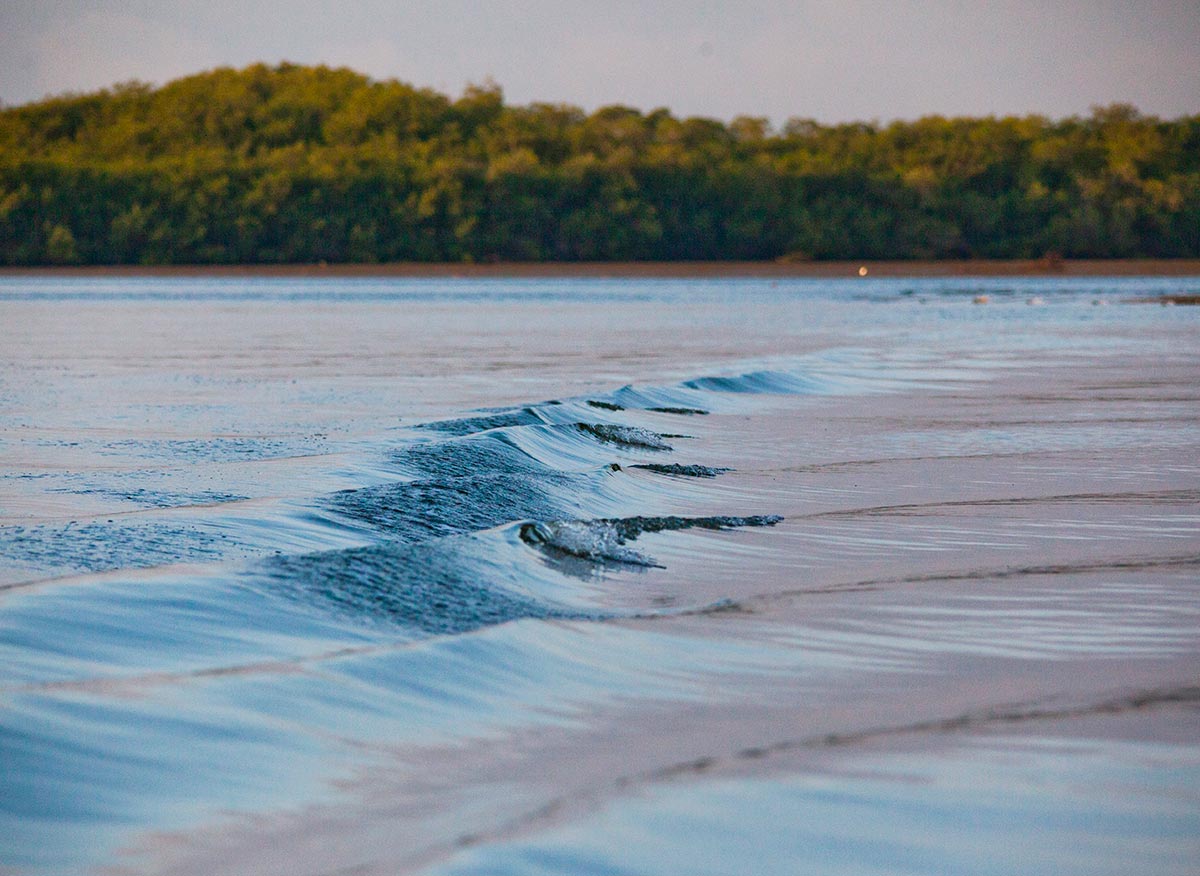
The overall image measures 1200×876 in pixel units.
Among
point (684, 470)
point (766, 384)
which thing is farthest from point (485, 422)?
point (766, 384)

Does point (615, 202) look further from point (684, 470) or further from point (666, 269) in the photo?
point (684, 470)

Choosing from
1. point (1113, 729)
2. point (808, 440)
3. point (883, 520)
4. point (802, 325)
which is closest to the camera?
point (1113, 729)

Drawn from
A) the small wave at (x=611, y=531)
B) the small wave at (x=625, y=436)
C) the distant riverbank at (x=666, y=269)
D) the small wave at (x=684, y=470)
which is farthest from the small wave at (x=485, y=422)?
the distant riverbank at (x=666, y=269)

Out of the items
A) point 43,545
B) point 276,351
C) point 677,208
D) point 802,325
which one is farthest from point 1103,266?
point 43,545

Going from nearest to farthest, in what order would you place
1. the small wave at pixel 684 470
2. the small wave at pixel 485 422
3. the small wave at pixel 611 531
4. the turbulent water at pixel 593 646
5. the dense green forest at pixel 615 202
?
1. the turbulent water at pixel 593 646
2. the small wave at pixel 611 531
3. the small wave at pixel 684 470
4. the small wave at pixel 485 422
5. the dense green forest at pixel 615 202

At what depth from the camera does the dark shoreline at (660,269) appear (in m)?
94.0

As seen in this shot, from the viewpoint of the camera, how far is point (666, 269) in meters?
98.8

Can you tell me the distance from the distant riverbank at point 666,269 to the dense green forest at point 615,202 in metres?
1.25

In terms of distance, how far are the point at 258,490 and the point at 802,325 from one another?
25.8 meters

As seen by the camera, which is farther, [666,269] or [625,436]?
[666,269]

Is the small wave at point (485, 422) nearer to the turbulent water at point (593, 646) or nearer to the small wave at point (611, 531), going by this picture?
the turbulent water at point (593, 646)

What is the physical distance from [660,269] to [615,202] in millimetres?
6554

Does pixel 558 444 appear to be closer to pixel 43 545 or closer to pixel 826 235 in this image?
pixel 43 545

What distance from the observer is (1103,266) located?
9781 cm
